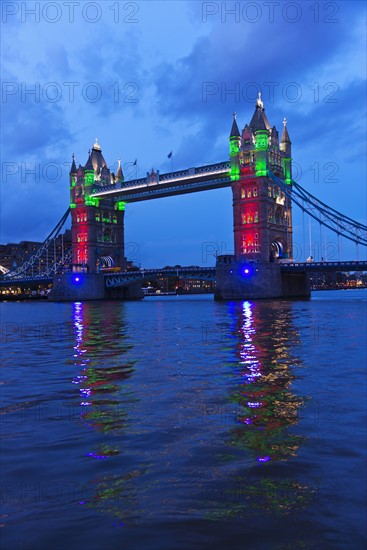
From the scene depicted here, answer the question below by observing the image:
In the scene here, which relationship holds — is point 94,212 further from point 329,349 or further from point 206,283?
point 206,283

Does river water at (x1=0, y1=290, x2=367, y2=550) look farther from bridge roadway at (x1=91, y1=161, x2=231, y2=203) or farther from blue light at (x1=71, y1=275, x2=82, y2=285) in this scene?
blue light at (x1=71, y1=275, x2=82, y2=285)

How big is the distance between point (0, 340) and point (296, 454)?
18.0 metres

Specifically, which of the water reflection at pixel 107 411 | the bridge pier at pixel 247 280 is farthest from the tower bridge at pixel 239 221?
the water reflection at pixel 107 411

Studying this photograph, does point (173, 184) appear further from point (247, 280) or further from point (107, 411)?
point (107, 411)

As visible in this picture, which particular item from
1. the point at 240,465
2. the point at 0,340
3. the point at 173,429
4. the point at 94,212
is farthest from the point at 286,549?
the point at 94,212

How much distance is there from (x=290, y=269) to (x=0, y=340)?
53929mm

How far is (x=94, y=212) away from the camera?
97.6 metres

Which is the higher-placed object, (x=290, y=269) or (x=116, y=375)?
(x=290, y=269)

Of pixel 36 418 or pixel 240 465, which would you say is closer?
pixel 240 465

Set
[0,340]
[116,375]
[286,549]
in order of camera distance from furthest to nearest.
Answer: [0,340] < [116,375] < [286,549]

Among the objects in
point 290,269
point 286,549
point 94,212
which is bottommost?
point 286,549

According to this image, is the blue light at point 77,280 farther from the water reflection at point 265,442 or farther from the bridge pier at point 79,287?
the water reflection at point 265,442

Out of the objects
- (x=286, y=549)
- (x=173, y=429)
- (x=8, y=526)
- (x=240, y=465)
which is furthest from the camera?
(x=173, y=429)

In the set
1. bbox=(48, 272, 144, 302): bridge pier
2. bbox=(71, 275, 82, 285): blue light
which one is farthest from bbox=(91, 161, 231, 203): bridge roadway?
bbox=(71, 275, 82, 285): blue light
